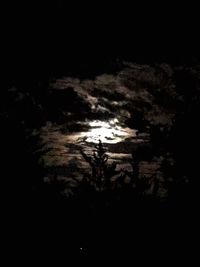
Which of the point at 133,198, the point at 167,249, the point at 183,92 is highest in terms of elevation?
the point at 183,92

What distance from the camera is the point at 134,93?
6.03m

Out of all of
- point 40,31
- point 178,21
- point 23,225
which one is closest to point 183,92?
point 23,225

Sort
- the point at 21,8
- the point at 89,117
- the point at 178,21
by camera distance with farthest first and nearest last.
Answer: the point at 178,21 → the point at 89,117 → the point at 21,8

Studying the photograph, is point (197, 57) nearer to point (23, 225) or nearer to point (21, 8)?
point (21, 8)

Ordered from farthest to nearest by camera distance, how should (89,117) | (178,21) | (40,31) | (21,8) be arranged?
(178,21)
(89,117)
(21,8)
(40,31)

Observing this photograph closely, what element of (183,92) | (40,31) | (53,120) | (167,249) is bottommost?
(167,249)

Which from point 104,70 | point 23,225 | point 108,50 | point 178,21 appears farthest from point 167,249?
point 178,21

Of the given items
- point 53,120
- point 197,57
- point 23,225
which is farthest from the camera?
point 197,57

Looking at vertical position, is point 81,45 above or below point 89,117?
above

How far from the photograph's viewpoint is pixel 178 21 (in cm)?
771

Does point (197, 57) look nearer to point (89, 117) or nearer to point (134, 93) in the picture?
point (134, 93)

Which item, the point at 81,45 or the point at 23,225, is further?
the point at 81,45

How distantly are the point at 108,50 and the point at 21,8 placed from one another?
3.76m

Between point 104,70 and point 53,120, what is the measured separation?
4472 millimetres
